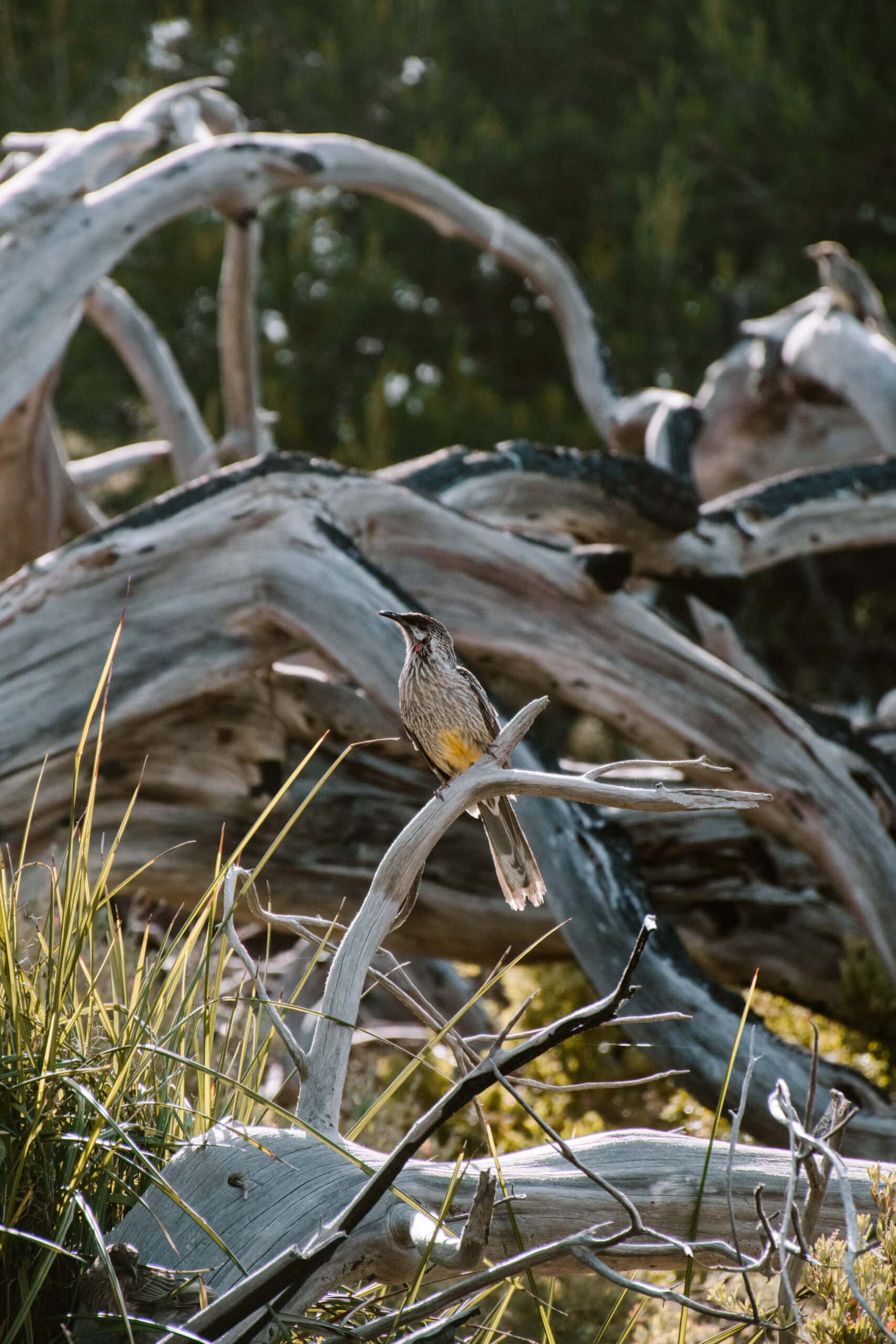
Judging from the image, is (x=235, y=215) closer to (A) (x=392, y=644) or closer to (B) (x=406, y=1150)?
(A) (x=392, y=644)

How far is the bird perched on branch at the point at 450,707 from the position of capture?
8.25ft

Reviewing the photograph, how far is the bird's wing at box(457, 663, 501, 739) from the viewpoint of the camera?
254cm

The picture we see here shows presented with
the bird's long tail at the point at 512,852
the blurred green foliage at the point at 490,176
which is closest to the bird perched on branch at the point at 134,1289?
the bird's long tail at the point at 512,852

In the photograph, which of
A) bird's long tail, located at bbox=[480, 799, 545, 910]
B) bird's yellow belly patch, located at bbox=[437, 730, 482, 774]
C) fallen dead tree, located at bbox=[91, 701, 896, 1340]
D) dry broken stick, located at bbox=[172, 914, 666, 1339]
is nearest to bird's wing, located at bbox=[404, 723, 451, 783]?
bird's yellow belly patch, located at bbox=[437, 730, 482, 774]

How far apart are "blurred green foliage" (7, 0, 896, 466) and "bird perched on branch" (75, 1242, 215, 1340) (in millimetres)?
6434

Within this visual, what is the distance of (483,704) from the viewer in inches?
102

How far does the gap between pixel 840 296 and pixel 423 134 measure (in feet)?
14.0

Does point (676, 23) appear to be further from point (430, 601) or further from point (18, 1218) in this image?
point (18, 1218)

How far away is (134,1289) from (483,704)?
139 cm

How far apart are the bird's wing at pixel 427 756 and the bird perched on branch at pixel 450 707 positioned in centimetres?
5

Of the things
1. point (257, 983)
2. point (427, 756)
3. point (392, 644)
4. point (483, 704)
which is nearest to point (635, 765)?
point (257, 983)

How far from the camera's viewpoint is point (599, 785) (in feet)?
5.55

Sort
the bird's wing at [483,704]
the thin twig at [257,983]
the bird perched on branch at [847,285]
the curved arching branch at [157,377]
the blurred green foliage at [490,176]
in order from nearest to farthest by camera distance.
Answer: the thin twig at [257,983]
the bird's wing at [483,704]
the bird perched on branch at [847,285]
the curved arching branch at [157,377]
the blurred green foliage at [490,176]

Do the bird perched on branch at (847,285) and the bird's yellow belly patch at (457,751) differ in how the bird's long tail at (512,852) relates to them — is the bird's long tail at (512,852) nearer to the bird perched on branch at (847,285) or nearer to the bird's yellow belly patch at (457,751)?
the bird's yellow belly patch at (457,751)
